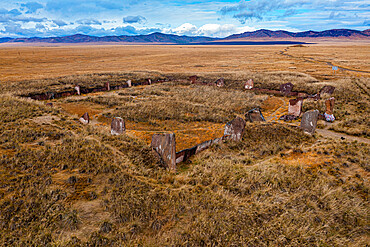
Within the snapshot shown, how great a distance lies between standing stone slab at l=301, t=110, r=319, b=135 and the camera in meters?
11.4

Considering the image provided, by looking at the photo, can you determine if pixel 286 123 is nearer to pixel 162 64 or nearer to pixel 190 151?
pixel 190 151

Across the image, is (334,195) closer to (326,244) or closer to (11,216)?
(326,244)

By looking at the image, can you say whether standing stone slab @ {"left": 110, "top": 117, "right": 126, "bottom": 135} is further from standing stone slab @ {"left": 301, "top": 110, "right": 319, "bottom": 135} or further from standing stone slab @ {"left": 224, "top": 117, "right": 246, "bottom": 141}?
standing stone slab @ {"left": 301, "top": 110, "right": 319, "bottom": 135}

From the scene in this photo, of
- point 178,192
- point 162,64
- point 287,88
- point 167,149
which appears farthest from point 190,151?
point 162,64

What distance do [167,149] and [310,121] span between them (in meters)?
8.98

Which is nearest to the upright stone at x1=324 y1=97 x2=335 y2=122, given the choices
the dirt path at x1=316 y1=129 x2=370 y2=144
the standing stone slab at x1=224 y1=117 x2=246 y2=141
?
the dirt path at x1=316 y1=129 x2=370 y2=144

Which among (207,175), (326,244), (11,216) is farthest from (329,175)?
(11,216)

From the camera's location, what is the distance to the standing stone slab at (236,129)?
1027cm

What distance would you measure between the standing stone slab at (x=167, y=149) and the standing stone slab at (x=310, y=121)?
28.7 feet

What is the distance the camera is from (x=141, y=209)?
15.6 feet

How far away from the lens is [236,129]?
34.1 feet

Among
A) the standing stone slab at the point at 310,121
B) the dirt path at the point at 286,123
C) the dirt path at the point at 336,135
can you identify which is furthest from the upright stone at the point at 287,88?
the standing stone slab at the point at 310,121

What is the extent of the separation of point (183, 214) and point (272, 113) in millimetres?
14891

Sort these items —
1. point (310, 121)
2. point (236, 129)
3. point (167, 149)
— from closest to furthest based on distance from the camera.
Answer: point (167, 149) < point (236, 129) < point (310, 121)
